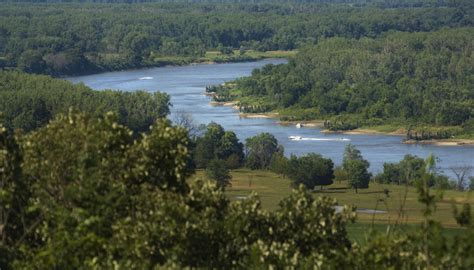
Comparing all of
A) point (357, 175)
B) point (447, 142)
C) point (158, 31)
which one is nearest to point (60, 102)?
point (447, 142)

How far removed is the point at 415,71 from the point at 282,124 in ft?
65.1

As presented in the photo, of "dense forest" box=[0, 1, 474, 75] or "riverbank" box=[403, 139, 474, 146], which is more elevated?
"dense forest" box=[0, 1, 474, 75]

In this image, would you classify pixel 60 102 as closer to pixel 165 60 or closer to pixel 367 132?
pixel 367 132

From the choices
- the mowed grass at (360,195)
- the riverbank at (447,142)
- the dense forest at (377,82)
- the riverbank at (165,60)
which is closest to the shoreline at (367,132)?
the dense forest at (377,82)

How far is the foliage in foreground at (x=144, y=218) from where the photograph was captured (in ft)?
37.8

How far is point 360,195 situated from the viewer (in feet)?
121

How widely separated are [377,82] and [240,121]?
16.5 metres

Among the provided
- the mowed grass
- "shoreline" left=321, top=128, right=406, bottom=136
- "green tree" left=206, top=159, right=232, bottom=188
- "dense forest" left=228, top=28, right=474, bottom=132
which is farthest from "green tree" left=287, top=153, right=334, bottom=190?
"dense forest" left=228, top=28, right=474, bottom=132

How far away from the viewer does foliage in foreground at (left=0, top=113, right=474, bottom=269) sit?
11.5 m

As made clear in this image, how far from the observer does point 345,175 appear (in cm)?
4038

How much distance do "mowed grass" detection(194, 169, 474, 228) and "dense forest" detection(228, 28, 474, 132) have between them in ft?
67.7

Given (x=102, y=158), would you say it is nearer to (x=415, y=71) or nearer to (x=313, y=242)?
(x=313, y=242)

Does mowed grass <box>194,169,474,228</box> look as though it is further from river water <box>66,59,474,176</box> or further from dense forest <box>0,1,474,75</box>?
dense forest <box>0,1,474,75</box>

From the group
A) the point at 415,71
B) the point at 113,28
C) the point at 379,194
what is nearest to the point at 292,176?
the point at 379,194
